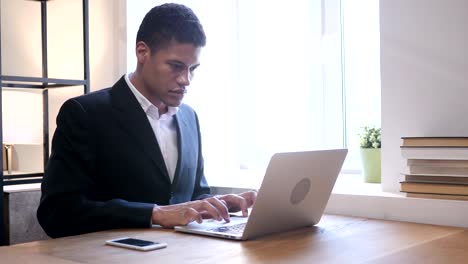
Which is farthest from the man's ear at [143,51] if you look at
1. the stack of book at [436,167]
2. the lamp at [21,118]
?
the lamp at [21,118]

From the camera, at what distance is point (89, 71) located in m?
2.85

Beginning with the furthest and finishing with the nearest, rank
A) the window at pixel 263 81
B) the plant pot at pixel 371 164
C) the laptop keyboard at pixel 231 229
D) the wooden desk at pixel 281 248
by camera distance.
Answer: the window at pixel 263 81
the plant pot at pixel 371 164
the laptop keyboard at pixel 231 229
the wooden desk at pixel 281 248

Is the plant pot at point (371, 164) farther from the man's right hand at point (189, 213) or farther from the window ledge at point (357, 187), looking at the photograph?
the man's right hand at point (189, 213)

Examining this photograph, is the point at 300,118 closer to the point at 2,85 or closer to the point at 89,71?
the point at 89,71

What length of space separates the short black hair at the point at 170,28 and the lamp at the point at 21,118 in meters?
1.09

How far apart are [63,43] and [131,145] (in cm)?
126


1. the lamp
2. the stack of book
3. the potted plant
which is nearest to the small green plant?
the potted plant

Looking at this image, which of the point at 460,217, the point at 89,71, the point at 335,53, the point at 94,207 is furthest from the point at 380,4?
the point at 89,71

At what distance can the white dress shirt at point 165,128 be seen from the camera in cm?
198

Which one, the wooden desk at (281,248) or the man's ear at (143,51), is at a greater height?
the man's ear at (143,51)

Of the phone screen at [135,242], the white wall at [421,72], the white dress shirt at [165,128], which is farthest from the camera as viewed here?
the white dress shirt at [165,128]

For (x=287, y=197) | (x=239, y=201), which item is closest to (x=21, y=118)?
(x=239, y=201)

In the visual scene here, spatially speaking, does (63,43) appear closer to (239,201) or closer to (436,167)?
(239,201)

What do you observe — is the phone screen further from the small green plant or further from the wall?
the wall
